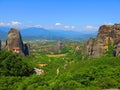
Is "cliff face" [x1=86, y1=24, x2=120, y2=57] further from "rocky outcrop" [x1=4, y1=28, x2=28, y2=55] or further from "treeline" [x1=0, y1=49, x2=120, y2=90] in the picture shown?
"treeline" [x1=0, y1=49, x2=120, y2=90]

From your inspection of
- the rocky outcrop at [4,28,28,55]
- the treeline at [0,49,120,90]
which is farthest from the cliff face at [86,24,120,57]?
the treeline at [0,49,120,90]

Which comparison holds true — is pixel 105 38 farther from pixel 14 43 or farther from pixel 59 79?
pixel 59 79

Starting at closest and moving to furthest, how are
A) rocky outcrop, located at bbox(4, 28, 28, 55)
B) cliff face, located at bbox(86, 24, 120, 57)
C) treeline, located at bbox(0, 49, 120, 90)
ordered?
treeline, located at bbox(0, 49, 120, 90) < cliff face, located at bbox(86, 24, 120, 57) < rocky outcrop, located at bbox(4, 28, 28, 55)

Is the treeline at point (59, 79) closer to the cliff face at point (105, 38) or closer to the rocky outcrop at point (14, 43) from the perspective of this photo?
the cliff face at point (105, 38)

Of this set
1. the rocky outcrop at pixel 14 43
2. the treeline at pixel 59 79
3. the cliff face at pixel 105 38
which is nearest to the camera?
the treeline at pixel 59 79

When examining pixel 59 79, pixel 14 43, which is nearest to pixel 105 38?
pixel 14 43

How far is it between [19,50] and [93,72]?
280 feet

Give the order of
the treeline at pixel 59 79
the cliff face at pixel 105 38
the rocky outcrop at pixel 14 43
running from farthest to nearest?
the rocky outcrop at pixel 14 43, the cliff face at pixel 105 38, the treeline at pixel 59 79

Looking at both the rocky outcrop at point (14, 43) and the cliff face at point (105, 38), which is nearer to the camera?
the cliff face at point (105, 38)

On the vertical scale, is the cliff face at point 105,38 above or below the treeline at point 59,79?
above

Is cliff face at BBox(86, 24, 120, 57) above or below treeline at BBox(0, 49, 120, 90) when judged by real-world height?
above

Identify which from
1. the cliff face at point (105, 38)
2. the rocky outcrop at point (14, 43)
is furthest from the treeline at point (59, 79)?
the rocky outcrop at point (14, 43)

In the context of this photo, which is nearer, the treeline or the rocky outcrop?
the treeline

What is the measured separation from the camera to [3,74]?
55.1m
